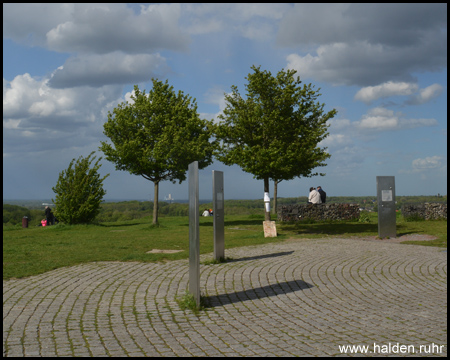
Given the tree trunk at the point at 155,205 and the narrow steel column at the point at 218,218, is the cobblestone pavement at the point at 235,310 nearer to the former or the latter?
the narrow steel column at the point at 218,218

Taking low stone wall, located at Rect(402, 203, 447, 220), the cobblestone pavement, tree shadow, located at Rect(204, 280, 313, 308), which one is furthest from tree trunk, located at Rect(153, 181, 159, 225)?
tree shadow, located at Rect(204, 280, 313, 308)

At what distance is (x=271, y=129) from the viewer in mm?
18438

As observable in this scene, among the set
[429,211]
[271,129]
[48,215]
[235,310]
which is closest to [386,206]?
[271,129]

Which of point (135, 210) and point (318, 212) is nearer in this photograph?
point (318, 212)

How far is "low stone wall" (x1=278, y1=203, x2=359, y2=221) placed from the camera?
28047mm

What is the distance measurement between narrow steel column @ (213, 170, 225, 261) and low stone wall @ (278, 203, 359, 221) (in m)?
16.6

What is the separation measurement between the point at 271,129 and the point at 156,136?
9.52m

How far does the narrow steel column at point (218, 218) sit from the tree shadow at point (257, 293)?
2935 millimetres

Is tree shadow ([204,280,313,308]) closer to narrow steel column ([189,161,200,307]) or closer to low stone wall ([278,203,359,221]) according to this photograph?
narrow steel column ([189,161,200,307])

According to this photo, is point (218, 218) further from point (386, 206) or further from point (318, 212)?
point (318, 212)

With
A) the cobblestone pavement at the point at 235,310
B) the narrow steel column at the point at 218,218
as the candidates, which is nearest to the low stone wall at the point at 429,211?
the cobblestone pavement at the point at 235,310

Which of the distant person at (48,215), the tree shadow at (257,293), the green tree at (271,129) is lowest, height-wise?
the tree shadow at (257,293)

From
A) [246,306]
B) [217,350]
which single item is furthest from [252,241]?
[217,350]

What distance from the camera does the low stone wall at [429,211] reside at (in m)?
27.1
